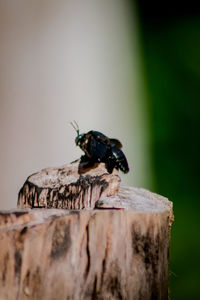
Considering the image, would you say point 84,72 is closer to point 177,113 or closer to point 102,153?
point 177,113

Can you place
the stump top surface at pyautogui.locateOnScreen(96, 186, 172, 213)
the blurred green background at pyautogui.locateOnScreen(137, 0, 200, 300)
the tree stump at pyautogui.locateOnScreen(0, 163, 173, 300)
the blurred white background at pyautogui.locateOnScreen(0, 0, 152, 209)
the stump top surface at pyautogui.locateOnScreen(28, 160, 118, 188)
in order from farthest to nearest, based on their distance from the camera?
the blurred white background at pyautogui.locateOnScreen(0, 0, 152, 209) → the blurred green background at pyautogui.locateOnScreen(137, 0, 200, 300) → the stump top surface at pyautogui.locateOnScreen(28, 160, 118, 188) → the stump top surface at pyautogui.locateOnScreen(96, 186, 172, 213) → the tree stump at pyautogui.locateOnScreen(0, 163, 173, 300)

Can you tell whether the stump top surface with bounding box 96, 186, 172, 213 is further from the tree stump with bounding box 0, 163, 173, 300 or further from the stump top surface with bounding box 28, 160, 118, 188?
the stump top surface with bounding box 28, 160, 118, 188

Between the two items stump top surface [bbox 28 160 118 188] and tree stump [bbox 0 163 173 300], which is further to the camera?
stump top surface [bbox 28 160 118 188]

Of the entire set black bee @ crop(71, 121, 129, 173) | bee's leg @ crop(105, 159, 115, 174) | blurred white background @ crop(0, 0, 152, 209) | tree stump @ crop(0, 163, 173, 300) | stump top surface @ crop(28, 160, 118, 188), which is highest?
blurred white background @ crop(0, 0, 152, 209)

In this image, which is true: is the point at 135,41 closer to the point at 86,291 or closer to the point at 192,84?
the point at 192,84

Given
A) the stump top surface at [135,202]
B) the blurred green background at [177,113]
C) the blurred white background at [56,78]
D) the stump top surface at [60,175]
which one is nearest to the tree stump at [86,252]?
the stump top surface at [135,202]

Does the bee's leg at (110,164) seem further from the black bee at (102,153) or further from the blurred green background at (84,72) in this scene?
the blurred green background at (84,72)

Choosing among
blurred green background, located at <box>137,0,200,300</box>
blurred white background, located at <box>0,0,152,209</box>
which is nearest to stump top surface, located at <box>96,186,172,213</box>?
blurred green background, located at <box>137,0,200,300</box>
